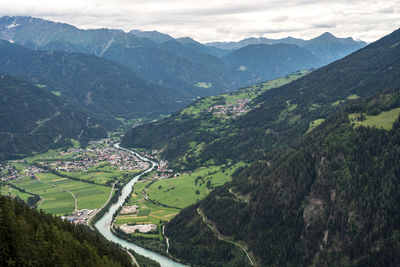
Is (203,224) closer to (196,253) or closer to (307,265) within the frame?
(196,253)

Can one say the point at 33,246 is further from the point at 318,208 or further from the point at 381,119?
the point at 381,119

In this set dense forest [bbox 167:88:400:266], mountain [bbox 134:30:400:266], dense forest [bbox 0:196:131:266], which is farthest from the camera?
mountain [bbox 134:30:400:266]

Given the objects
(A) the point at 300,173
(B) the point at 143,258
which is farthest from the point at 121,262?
(A) the point at 300,173

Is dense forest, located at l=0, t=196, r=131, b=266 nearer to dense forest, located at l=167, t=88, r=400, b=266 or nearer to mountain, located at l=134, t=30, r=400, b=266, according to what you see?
mountain, located at l=134, t=30, r=400, b=266

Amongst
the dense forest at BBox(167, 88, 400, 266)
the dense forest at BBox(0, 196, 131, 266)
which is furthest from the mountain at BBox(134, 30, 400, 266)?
the dense forest at BBox(0, 196, 131, 266)

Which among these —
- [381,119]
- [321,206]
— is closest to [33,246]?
[321,206]

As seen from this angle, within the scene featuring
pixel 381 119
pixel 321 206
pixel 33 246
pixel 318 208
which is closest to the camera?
pixel 33 246
